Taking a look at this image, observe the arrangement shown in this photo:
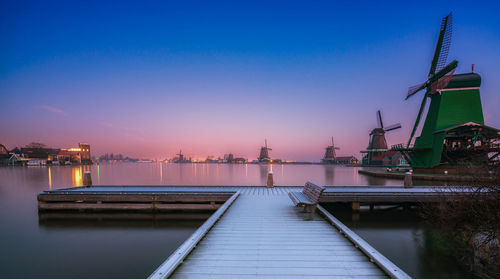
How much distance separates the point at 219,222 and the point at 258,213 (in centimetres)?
144

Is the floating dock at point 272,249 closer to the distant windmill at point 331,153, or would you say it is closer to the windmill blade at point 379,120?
the windmill blade at point 379,120

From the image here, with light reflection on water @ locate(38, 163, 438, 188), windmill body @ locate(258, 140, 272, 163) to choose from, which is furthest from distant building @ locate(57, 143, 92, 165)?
windmill body @ locate(258, 140, 272, 163)

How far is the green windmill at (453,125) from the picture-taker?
83.8 feet

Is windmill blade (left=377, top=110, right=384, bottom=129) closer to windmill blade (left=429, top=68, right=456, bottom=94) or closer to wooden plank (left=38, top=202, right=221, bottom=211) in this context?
windmill blade (left=429, top=68, right=456, bottom=94)

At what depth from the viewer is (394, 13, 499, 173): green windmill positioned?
25.5m

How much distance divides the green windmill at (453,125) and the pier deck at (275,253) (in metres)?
29.1

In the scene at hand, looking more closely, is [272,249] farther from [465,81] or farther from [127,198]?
[465,81]

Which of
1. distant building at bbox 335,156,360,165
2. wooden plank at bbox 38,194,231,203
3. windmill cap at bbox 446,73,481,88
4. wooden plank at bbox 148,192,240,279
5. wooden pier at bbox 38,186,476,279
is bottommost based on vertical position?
distant building at bbox 335,156,360,165

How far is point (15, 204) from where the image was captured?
14.8 m

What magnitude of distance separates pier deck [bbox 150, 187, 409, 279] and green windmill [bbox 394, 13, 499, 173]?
2912cm

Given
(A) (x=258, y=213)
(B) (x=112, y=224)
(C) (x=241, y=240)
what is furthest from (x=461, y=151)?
(B) (x=112, y=224)

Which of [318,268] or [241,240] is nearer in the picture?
[318,268]

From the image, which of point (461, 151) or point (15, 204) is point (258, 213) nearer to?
point (15, 204)

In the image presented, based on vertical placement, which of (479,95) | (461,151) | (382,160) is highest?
(479,95)
